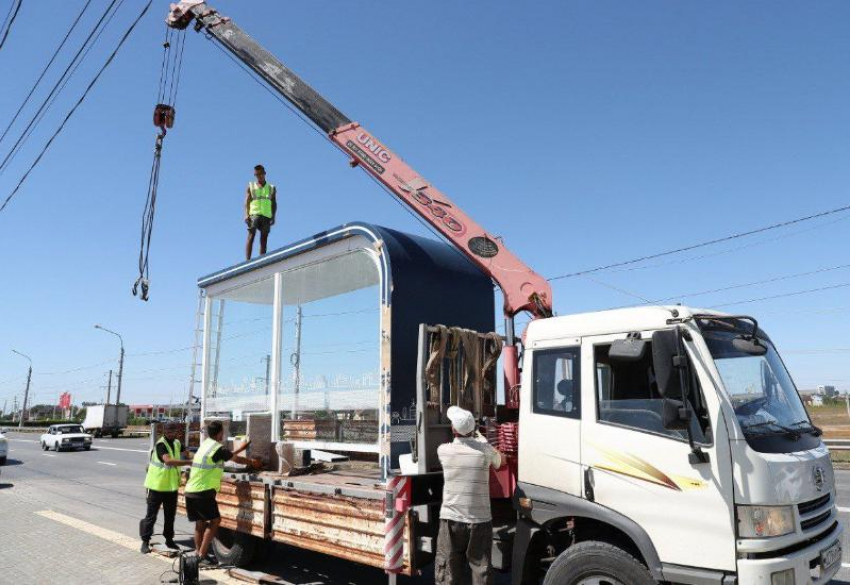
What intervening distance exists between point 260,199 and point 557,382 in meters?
6.30

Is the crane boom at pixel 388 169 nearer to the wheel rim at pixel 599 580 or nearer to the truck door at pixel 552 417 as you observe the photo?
the truck door at pixel 552 417

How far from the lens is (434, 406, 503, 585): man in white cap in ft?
15.1

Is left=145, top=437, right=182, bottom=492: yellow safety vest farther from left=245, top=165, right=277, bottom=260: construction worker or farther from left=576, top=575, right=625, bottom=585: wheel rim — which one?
left=576, top=575, right=625, bottom=585: wheel rim

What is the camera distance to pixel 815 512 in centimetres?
395

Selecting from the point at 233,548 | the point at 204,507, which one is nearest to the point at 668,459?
the point at 204,507

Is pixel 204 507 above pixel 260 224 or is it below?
below

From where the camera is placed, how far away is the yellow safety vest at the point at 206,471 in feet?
22.9

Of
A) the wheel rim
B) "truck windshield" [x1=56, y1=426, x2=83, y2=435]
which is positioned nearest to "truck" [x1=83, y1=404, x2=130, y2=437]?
"truck windshield" [x1=56, y1=426, x2=83, y2=435]

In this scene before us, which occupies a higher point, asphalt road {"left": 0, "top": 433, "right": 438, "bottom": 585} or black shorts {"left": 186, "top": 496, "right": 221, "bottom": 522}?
black shorts {"left": 186, "top": 496, "right": 221, "bottom": 522}

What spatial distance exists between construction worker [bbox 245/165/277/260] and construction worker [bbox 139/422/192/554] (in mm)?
2944

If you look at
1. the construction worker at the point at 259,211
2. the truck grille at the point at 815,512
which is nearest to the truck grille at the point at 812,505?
the truck grille at the point at 815,512

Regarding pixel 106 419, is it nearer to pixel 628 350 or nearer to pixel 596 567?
pixel 596 567

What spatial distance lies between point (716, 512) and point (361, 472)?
13.9 ft

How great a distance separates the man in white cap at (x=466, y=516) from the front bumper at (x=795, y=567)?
1.73 metres
